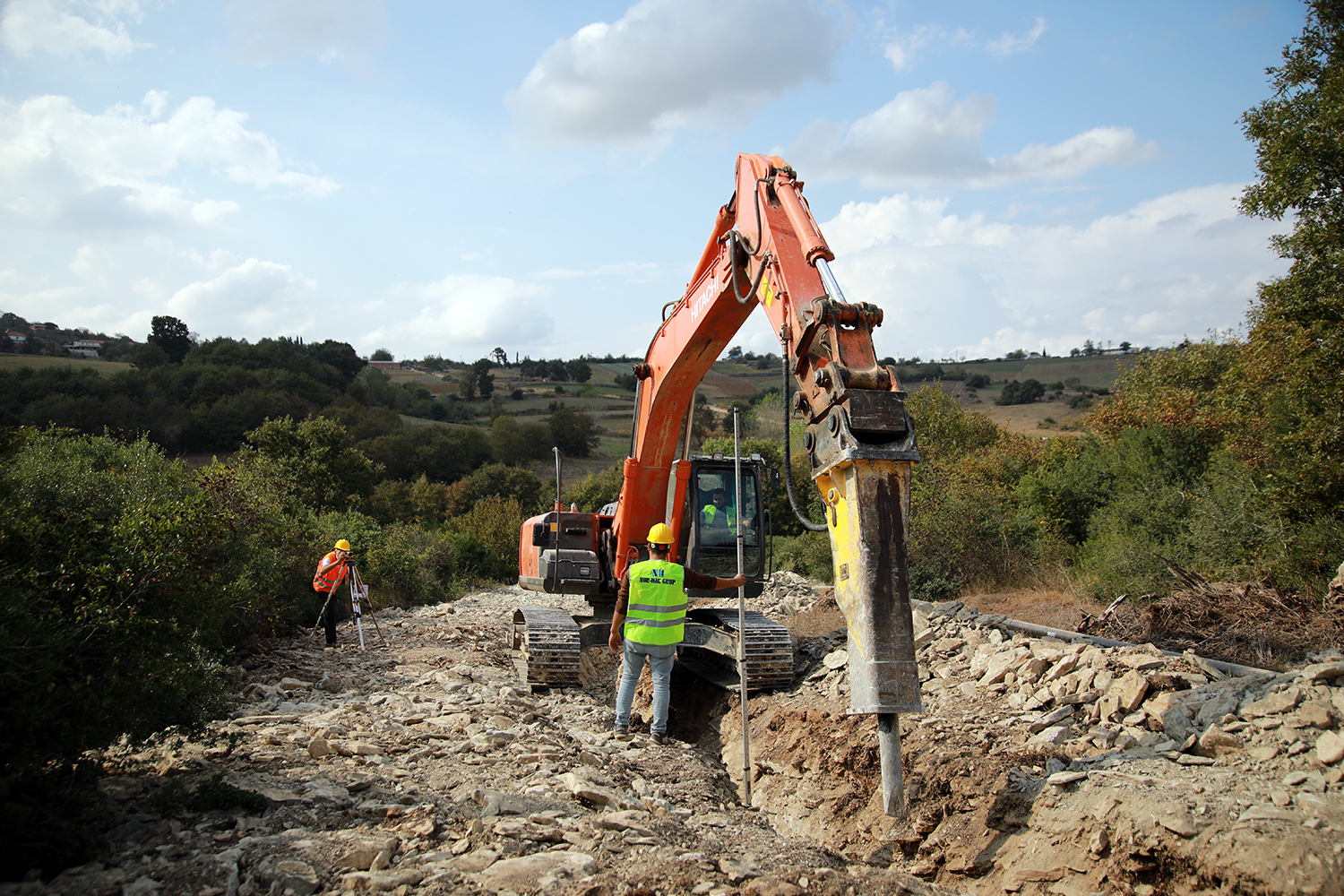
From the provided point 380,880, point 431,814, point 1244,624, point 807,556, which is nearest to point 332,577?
point 431,814

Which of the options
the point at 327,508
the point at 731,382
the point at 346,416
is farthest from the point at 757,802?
the point at 731,382

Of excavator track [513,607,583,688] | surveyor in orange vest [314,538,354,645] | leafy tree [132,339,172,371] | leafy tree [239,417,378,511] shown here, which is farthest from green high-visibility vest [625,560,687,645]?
leafy tree [132,339,172,371]

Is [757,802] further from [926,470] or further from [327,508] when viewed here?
[327,508]

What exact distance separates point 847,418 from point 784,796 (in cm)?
326

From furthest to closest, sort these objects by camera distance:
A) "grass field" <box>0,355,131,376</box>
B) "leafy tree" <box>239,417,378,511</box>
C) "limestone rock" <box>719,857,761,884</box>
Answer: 1. "grass field" <box>0,355,131,376</box>
2. "leafy tree" <box>239,417,378,511</box>
3. "limestone rock" <box>719,857,761,884</box>

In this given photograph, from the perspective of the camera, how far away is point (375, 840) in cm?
407

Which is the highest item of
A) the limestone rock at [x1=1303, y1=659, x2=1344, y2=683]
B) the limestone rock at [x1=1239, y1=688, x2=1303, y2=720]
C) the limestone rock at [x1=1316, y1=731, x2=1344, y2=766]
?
the limestone rock at [x1=1303, y1=659, x2=1344, y2=683]

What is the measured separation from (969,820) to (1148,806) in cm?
101

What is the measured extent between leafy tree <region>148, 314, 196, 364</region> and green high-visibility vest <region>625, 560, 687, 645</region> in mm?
64325

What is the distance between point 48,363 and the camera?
45.2m

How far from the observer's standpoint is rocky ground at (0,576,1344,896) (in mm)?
3836

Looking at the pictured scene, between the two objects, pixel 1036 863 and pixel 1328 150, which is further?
pixel 1328 150

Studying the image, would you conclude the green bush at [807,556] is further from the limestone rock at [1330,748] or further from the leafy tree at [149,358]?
the leafy tree at [149,358]

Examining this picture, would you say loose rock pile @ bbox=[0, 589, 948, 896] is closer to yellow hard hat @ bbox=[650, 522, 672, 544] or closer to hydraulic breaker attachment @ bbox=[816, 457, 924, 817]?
hydraulic breaker attachment @ bbox=[816, 457, 924, 817]
